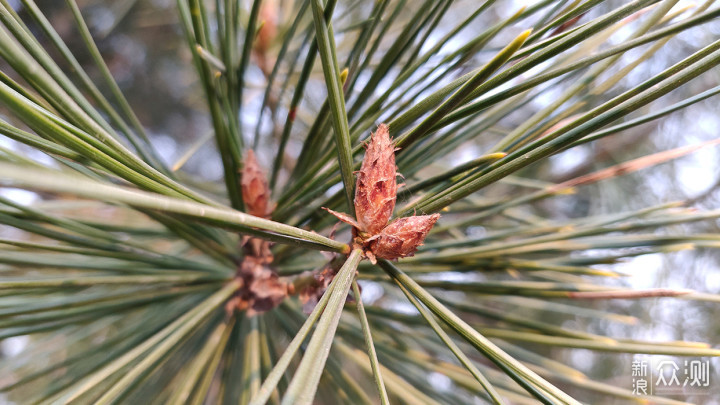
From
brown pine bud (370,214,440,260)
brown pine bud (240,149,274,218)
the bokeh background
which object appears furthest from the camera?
the bokeh background

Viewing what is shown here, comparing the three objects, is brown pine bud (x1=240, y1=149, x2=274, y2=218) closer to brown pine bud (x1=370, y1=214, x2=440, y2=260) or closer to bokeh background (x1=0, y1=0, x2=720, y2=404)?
brown pine bud (x1=370, y1=214, x2=440, y2=260)

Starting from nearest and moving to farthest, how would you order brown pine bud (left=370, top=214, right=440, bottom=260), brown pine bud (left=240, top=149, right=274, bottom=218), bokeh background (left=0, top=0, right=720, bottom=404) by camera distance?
brown pine bud (left=370, top=214, right=440, bottom=260) → brown pine bud (left=240, top=149, right=274, bottom=218) → bokeh background (left=0, top=0, right=720, bottom=404)

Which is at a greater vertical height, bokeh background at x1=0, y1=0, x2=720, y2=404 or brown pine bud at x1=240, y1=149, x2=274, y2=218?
bokeh background at x1=0, y1=0, x2=720, y2=404

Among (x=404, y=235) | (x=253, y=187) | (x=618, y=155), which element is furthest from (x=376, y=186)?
(x=618, y=155)

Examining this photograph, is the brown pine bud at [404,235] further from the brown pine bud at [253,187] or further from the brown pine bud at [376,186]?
the brown pine bud at [253,187]

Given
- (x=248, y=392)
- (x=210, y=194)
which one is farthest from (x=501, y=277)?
(x=248, y=392)

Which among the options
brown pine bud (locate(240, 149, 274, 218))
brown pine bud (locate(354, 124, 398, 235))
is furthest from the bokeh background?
brown pine bud (locate(354, 124, 398, 235))

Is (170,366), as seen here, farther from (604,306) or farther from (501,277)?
(604,306)

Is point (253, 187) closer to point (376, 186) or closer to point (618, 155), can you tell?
point (376, 186)

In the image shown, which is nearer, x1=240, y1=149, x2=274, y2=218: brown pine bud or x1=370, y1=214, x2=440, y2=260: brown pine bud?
x1=370, y1=214, x2=440, y2=260: brown pine bud
